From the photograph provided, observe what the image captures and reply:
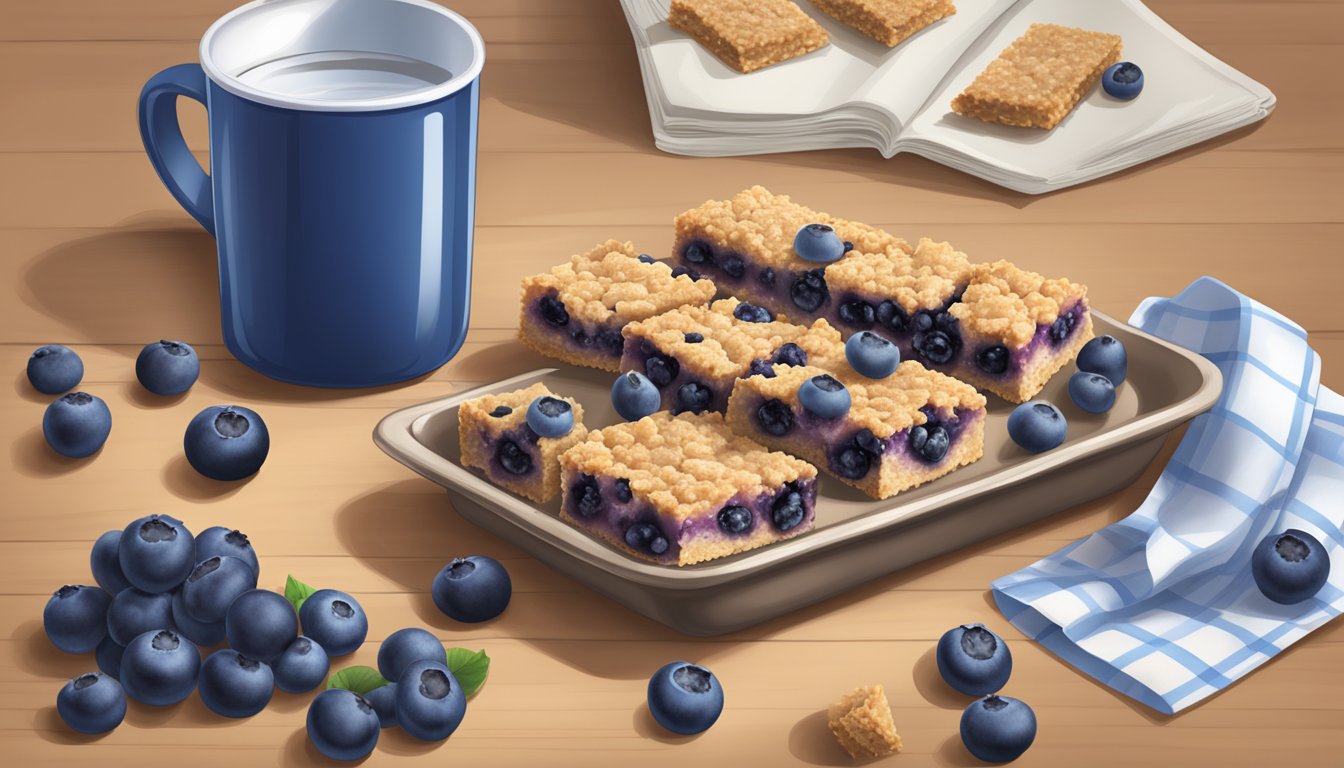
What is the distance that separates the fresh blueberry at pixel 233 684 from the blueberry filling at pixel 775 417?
67 cm

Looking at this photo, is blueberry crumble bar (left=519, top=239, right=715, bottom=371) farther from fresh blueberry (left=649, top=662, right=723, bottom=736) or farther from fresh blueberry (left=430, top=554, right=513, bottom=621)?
fresh blueberry (left=649, top=662, right=723, bottom=736)

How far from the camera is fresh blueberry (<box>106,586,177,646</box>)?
1838mm

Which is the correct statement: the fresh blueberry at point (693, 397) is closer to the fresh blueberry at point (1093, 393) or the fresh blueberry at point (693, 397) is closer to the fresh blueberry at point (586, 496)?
the fresh blueberry at point (586, 496)

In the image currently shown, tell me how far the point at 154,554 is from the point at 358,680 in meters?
0.25

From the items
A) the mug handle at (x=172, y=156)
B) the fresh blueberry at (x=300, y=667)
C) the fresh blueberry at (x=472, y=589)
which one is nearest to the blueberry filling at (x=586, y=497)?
the fresh blueberry at (x=472, y=589)

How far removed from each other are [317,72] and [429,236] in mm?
262

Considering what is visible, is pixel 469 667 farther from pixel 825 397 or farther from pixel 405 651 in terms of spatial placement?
pixel 825 397

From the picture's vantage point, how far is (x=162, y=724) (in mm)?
1776

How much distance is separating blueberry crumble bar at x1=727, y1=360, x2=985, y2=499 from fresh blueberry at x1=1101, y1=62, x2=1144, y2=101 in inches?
41.8

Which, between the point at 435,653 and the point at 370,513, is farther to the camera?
the point at 370,513

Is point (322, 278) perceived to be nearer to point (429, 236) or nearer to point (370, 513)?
point (429, 236)

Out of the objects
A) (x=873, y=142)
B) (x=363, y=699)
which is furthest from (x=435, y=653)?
(x=873, y=142)

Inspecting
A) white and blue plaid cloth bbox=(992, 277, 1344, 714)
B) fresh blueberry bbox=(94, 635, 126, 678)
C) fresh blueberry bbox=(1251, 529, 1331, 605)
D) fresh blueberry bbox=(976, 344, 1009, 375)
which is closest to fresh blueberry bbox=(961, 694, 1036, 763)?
white and blue plaid cloth bbox=(992, 277, 1344, 714)

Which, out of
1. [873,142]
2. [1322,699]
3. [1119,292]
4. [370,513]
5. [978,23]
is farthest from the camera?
[978,23]
